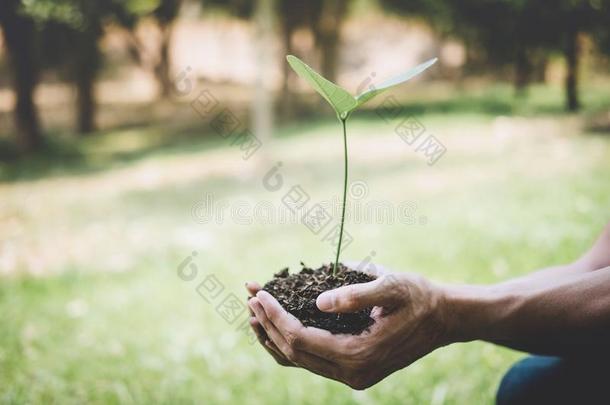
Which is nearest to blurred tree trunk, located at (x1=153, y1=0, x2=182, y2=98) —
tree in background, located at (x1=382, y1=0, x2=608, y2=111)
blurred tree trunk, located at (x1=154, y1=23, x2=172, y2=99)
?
blurred tree trunk, located at (x1=154, y1=23, x2=172, y2=99)

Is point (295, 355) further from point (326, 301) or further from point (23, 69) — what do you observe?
point (23, 69)

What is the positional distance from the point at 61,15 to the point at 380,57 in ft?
62.1

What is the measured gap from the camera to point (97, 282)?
422 centimetres

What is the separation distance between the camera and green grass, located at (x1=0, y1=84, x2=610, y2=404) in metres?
2.77

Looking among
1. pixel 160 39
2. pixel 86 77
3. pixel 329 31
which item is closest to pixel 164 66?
pixel 160 39

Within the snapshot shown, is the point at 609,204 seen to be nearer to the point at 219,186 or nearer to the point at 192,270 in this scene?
the point at 192,270

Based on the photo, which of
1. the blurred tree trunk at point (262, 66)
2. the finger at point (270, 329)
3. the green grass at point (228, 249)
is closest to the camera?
the finger at point (270, 329)

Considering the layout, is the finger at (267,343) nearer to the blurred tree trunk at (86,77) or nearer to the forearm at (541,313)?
the forearm at (541,313)

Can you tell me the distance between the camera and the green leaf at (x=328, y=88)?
1.25 metres

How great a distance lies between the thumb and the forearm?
0.22 metres

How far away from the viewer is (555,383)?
1673mm

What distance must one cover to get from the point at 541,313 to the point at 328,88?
0.78 metres

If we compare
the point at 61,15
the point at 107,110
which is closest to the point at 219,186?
the point at 61,15
